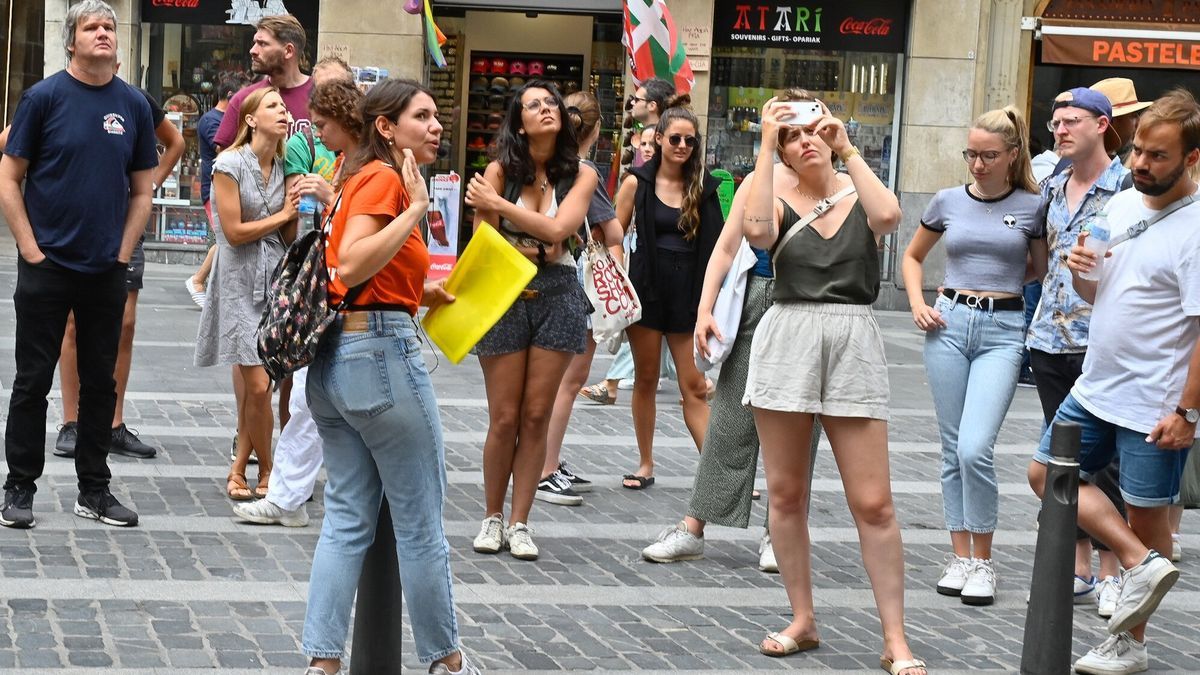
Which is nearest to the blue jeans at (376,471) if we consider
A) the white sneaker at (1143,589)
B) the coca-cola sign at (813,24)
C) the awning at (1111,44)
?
the white sneaker at (1143,589)

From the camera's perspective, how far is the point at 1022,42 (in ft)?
63.4

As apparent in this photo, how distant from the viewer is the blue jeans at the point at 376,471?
4539 mm

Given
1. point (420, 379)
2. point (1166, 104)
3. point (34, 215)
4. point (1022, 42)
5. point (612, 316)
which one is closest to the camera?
point (420, 379)

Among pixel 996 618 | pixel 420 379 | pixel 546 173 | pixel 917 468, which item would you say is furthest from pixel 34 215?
pixel 917 468

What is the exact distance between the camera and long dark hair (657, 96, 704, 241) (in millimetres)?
7812

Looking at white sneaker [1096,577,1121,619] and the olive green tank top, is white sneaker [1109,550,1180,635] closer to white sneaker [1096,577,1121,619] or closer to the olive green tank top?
white sneaker [1096,577,1121,619]

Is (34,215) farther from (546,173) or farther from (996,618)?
(996,618)

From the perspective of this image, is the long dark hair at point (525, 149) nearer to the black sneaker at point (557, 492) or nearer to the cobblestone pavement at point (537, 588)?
the cobblestone pavement at point (537, 588)

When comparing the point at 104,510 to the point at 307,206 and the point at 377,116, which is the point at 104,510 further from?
the point at 377,116

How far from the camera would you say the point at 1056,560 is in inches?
193

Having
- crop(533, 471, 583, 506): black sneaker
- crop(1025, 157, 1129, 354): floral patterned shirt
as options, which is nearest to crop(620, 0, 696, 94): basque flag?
crop(533, 471, 583, 506): black sneaker

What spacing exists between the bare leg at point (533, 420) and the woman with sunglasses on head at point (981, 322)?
4.91 feet

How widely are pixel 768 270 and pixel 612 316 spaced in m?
0.85

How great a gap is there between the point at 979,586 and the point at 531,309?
2.08 meters
